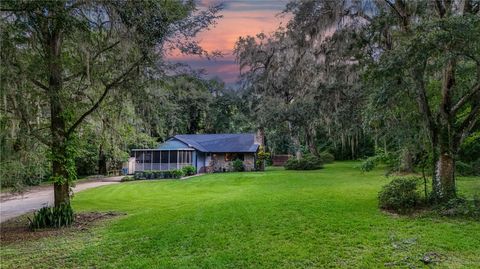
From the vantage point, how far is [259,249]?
19.1 feet

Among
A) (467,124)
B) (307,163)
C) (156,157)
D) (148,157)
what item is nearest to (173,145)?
(156,157)

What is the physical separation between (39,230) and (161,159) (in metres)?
20.9

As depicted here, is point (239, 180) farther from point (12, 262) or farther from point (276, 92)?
point (12, 262)

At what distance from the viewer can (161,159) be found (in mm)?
29672

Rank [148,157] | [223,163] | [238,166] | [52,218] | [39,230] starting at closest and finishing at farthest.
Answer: [39,230]
[52,218]
[238,166]
[148,157]
[223,163]

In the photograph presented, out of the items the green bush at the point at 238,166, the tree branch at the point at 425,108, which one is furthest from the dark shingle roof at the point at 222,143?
the tree branch at the point at 425,108

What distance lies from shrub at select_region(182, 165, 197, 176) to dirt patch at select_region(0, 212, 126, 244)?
16388 mm

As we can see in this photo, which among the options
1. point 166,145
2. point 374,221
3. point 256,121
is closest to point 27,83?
point 374,221

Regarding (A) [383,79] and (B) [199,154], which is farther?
(B) [199,154]

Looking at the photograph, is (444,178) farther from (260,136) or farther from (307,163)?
(260,136)

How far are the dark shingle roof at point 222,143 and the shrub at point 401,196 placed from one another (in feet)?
66.9

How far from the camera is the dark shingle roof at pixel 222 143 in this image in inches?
1176

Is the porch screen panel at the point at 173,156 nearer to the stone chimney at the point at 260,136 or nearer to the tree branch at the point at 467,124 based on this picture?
the stone chimney at the point at 260,136

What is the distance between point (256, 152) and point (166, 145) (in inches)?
293
